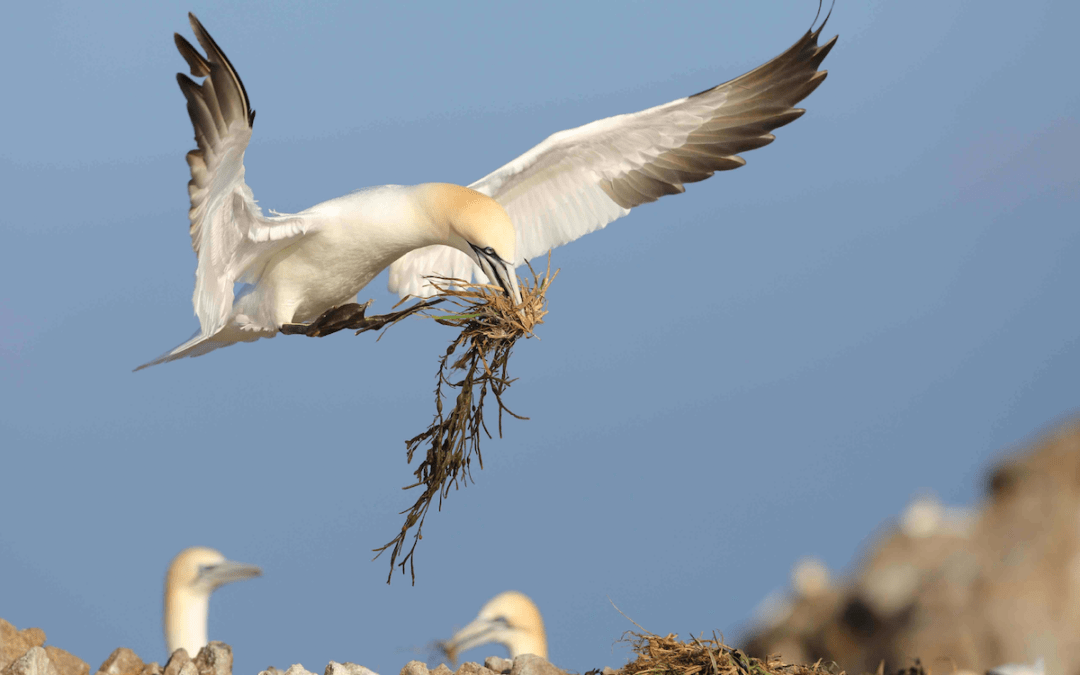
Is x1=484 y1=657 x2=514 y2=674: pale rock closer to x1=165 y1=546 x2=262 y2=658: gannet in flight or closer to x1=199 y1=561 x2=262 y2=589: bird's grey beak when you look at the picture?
x1=165 y1=546 x2=262 y2=658: gannet in flight

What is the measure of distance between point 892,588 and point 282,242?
43.6 feet

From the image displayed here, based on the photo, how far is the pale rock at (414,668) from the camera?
486 cm

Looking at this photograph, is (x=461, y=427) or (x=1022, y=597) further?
(x=1022, y=597)

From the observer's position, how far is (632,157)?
23.4 feet

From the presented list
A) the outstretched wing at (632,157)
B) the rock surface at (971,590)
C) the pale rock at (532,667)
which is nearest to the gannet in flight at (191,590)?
the outstretched wing at (632,157)

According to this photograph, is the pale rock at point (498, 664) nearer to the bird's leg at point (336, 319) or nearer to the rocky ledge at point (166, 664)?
the rocky ledge at point (166, 664)

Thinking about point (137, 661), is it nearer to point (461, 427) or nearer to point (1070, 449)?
point (461, 427)

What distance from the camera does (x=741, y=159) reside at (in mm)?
6836

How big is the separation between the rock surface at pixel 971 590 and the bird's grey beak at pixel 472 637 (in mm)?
5350

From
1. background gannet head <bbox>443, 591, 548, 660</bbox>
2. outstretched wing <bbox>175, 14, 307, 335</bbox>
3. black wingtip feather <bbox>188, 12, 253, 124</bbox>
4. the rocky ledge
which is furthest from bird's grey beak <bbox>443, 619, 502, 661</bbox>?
black wingtip feather <bbox>188, 12, 253, 124</bbox>

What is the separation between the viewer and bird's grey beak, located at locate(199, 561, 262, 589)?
7.89 meters

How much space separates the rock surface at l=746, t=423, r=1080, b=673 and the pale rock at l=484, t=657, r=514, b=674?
7.71 meters

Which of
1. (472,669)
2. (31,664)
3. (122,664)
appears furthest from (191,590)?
(472,669)

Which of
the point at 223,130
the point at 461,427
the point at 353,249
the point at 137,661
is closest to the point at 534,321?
→ the point at 461,427
